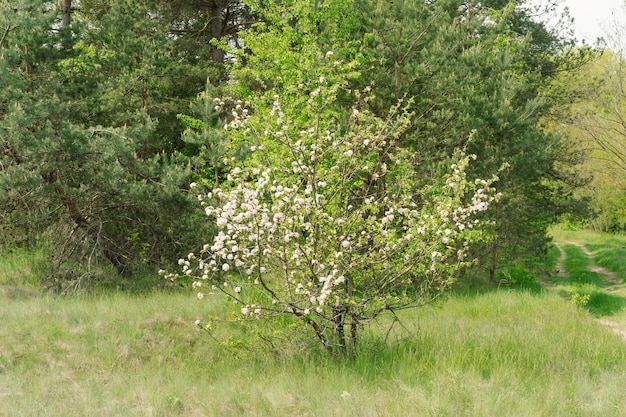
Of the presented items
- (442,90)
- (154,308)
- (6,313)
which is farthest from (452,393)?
(442,90)

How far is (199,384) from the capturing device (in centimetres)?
614

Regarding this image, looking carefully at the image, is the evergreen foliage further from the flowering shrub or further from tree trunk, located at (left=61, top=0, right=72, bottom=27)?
the flowering shrub

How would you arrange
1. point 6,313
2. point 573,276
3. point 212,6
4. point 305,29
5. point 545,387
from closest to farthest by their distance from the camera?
point 545,387 → point 6,313 → point 305,29 → point 573,276 → point 212,6

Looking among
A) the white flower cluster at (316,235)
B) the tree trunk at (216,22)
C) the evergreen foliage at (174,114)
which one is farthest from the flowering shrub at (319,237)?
the tree trunk at (216,22)

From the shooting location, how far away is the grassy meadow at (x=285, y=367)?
200 inches

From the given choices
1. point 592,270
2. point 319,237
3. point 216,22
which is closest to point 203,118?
point 216,22

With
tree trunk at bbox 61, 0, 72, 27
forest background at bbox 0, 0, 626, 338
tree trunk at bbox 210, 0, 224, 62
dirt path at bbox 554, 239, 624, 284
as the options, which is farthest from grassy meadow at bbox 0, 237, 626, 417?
tree trunk at bbox 210, 0, 224, 62

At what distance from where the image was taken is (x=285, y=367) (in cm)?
633

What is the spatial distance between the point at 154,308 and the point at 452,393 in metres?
5.67

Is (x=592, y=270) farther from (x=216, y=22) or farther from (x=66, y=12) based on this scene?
(x=66, y=12)

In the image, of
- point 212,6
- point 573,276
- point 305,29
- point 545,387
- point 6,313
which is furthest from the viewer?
point 212,6

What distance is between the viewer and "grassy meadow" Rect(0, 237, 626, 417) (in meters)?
5.08

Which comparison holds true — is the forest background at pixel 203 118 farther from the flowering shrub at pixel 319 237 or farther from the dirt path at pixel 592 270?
the dirt path at pixel 592 270

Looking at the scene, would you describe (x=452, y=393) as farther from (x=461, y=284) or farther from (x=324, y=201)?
(x=461, y=284)
